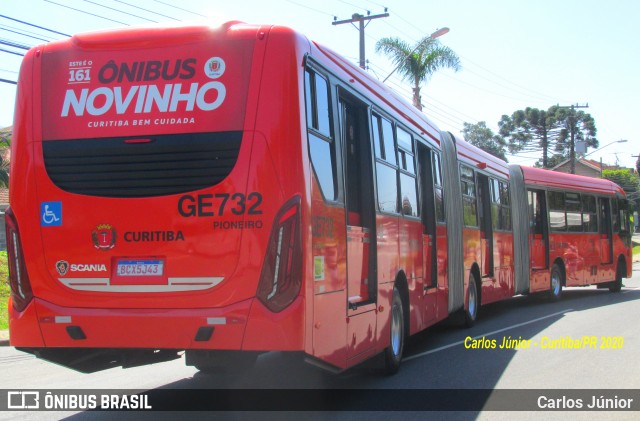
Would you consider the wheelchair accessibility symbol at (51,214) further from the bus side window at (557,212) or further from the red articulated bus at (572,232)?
the bus side window at (557,212)

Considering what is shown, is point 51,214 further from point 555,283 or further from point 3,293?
point 555,283

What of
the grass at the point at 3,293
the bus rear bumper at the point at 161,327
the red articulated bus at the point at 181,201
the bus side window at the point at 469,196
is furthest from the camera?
the grass at the point at 3,293

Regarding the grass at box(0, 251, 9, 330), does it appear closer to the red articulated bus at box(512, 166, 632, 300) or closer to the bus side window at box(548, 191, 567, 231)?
the red articulated bus at box(512, 166, 632, 300)

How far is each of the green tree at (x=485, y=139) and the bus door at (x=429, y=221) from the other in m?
56.3

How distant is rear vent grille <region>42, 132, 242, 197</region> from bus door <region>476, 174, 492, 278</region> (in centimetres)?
972

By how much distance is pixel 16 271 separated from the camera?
20.8 feet

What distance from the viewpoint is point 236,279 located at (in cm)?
586

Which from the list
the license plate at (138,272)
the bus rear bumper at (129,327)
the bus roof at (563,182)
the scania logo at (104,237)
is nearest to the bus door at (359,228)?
the bus rear bumper at (129,327)

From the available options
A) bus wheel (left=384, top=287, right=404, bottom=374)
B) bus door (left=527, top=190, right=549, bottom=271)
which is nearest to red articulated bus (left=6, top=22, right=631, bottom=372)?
bus wheel (left=384, top=287, right=404, bottom=374)

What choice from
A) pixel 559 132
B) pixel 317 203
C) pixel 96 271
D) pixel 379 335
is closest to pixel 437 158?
pixel 379 335

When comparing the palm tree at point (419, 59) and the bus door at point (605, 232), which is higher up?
the palm tree at point (419, 59)

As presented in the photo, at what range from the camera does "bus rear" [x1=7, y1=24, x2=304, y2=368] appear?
19.2 ft

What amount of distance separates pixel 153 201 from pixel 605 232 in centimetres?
1804

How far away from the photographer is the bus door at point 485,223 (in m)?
15.0
